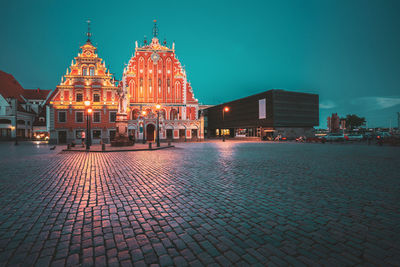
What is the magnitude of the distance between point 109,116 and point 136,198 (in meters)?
33.5

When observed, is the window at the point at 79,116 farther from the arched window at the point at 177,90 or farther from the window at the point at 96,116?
the arched window at the point at 177,90

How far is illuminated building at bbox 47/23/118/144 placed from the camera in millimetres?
33281

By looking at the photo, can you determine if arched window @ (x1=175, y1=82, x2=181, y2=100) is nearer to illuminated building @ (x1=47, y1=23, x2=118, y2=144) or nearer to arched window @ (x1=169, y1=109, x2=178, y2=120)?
arched window @ (x1=169, y1=109, x2=178, y2=120)

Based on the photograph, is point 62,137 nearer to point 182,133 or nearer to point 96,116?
point 96,116

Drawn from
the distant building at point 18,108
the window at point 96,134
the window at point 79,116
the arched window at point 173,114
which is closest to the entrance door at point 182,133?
the arched window at point 173,114

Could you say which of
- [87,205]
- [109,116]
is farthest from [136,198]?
[109,116]

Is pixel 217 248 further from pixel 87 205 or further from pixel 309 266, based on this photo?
pixel 87 205

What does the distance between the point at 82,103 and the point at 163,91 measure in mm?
17539

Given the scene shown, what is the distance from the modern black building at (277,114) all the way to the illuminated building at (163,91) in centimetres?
1471

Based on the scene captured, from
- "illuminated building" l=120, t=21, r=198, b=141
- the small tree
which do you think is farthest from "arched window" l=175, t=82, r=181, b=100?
the small tree

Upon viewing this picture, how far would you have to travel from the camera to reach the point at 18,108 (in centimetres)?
4450

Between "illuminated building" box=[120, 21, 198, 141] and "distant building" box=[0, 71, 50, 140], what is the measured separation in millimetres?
21923

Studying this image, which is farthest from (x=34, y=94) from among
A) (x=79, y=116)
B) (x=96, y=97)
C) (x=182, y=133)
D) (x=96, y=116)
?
(x=182, y=133)

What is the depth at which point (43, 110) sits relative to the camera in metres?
50.9
